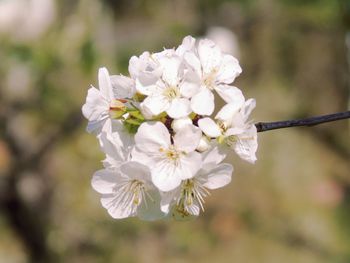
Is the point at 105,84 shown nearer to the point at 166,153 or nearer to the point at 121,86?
the point at 121,86

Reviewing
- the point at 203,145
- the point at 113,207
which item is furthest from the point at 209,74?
the point at 113,207

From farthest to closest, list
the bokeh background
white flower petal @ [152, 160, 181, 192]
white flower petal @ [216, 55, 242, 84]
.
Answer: the bokeh background, white flower petal @ [216, 55, 242, 84], white flower petal @ [152, 160, 181, 192]

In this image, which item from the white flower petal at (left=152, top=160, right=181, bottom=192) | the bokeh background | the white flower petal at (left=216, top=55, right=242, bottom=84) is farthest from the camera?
the bokeh background

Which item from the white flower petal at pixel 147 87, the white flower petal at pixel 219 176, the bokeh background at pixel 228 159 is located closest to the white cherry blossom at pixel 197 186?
the white flower petal at pixel 219 176

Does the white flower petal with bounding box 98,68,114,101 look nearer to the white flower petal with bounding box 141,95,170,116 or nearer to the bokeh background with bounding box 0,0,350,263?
the white flower petal with bounding box 141,95,170,116

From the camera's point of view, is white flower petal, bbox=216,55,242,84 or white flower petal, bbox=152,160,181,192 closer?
white flower petal, bbox=152,160,181,192

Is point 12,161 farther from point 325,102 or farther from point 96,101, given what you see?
point 325,102

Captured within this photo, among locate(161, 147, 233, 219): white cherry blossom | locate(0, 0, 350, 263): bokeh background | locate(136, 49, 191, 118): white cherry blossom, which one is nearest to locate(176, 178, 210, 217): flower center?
locate(161, 147, 233, 219): white cherry blossom
